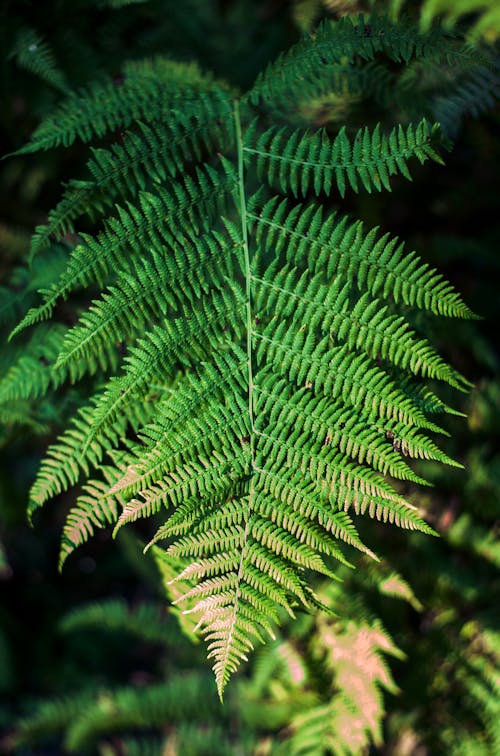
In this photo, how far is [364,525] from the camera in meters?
2.56

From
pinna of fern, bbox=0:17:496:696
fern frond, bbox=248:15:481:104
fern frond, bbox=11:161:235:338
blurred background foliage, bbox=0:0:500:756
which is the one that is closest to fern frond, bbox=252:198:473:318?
pinna of fern, bbox=0:17:496:696

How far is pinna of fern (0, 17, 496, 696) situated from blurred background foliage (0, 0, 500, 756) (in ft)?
1.97

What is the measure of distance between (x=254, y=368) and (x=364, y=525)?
52.3 inches

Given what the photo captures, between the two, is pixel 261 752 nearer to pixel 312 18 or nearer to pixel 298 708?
pixel 298 708

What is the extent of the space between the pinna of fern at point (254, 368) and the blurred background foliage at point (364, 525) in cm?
60

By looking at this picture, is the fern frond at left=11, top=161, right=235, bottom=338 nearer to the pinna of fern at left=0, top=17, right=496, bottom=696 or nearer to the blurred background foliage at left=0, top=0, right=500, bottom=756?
the pinna of fern at left=0, top=17, right=496, bottom=696

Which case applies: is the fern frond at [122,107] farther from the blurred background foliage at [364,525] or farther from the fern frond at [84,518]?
the fern frond at [84,518]

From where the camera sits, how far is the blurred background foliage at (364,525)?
236cm

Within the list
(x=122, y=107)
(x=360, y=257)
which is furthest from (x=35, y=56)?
(x=360, y=257)

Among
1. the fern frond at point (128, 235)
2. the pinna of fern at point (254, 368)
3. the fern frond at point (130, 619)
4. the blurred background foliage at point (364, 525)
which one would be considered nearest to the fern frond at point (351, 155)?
the pinna of fern at point (254, 368)

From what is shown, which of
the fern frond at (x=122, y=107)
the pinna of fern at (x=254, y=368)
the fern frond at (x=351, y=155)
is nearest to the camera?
the pinna of fern at (x=254, y=368)

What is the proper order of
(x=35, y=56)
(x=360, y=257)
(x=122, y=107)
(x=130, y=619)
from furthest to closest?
(x=130, y=619), (x=35, y=56), (x=122, y=107), (x=360, y=257)

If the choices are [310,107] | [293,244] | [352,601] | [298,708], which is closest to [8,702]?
[298,708]

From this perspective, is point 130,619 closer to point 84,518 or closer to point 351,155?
point 84,518
